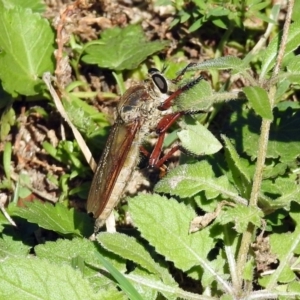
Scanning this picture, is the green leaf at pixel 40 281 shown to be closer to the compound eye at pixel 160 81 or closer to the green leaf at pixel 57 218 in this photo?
the green leaf at pixel 57 218

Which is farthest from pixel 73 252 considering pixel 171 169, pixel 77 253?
pixel 171 169

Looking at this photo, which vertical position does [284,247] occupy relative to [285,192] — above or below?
below

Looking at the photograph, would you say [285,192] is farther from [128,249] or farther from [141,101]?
[141,101]

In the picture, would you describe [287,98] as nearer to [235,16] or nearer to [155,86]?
[235,16]

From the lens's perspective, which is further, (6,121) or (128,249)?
(6,121)

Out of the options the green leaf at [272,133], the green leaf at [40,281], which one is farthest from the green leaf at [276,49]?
the green leaf at [40,281]

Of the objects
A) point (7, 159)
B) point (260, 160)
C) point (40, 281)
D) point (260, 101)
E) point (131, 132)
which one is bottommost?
point (7, 159)

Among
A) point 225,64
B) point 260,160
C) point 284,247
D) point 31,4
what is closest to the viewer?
point 225,64
